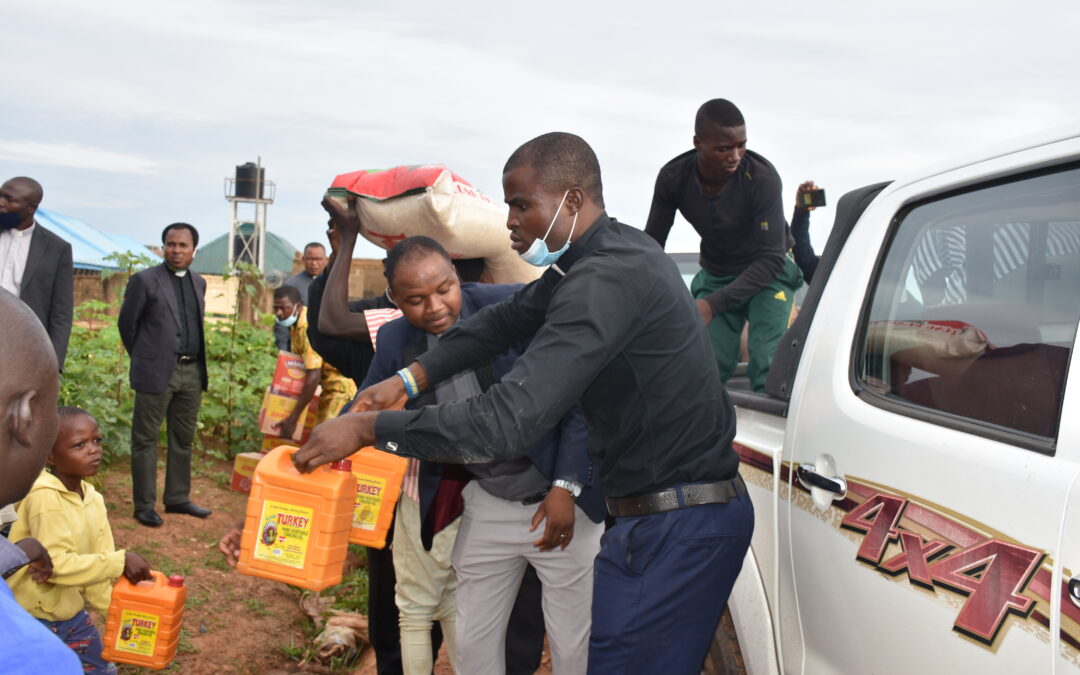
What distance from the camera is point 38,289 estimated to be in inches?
228

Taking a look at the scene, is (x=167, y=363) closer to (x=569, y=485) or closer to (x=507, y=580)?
(x=507, y=580)

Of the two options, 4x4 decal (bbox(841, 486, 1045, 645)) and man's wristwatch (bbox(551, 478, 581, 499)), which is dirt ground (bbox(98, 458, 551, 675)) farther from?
4x4 decal (bbox(841, 486, 1045, 645))

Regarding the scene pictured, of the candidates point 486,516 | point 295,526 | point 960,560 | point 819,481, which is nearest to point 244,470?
point 295,526

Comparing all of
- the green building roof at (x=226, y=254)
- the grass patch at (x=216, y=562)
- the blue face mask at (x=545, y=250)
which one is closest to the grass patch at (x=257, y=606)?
the grass patch at (x=216, y=562)

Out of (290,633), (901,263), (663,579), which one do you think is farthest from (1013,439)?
(290,633)

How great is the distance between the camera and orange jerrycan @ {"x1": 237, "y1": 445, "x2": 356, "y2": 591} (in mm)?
3076

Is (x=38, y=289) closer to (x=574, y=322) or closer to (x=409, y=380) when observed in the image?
(x=409, y=380)

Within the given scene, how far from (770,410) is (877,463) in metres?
0.60

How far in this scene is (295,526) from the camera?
310 centimetres

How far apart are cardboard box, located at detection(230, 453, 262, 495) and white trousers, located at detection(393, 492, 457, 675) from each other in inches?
145

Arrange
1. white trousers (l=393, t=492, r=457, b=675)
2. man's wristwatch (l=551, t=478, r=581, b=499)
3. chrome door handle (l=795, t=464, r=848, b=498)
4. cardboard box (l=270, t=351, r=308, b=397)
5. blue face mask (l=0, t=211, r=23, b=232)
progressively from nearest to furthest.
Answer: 1. chrome door handle (l=795, t=464, r=848, b=498)
2. man's wristwatch (l=551, t=478, r=581, b=499)
3. white trousers (l=393, t=492, r=457, b=675)
4. blue face mask (l=0, t=211, r=23, b=232)
5. cardboard box (l=270, t=351, r=308, b=397)

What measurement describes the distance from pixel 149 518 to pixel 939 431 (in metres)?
5.61

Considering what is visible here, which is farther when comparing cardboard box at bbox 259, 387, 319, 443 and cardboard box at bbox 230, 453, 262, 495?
cardboard box at bbox 259, 387, 319, 443

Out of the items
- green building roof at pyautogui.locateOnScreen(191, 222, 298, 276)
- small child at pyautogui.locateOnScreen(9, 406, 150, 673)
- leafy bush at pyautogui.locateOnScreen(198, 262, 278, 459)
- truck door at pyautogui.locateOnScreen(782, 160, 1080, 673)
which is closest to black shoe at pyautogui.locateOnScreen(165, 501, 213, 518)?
leafy bush at pyautogui.locateOnScreen(198, 262, 278, 459)
